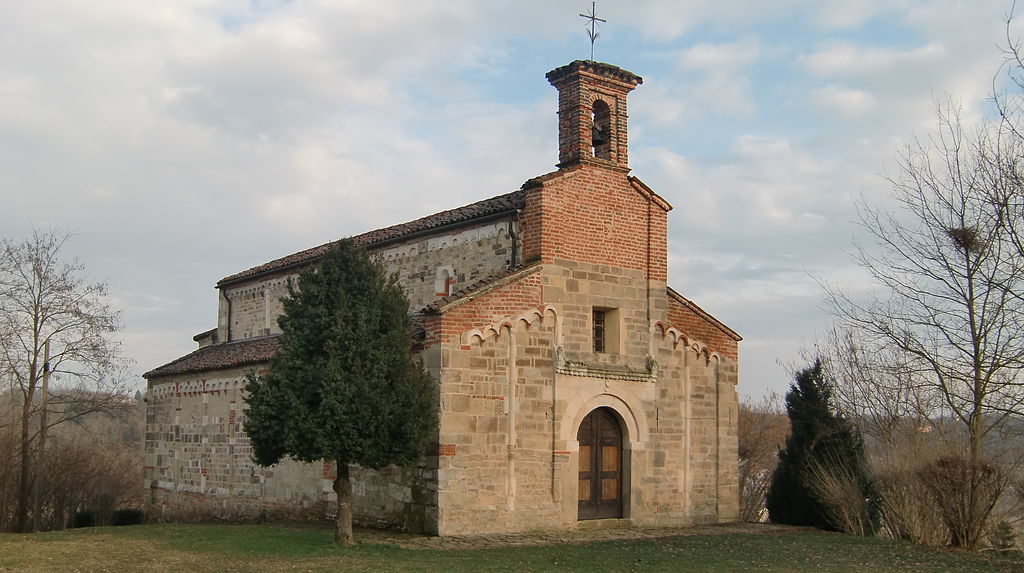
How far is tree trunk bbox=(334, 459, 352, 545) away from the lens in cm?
1442

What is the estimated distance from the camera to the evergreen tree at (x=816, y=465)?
1938 centimetres

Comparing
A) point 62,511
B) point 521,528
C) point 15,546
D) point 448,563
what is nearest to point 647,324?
point 521,528

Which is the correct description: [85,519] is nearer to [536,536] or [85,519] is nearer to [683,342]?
[536,536]

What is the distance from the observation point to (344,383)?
1408cm

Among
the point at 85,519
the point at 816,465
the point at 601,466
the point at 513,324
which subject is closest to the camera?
the point at 513,324

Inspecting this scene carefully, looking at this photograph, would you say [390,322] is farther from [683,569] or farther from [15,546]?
[15,546]

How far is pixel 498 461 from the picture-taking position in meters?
16.3

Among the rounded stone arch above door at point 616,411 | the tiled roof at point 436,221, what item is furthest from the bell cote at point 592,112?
the rounded stone arch above door at point 616,411

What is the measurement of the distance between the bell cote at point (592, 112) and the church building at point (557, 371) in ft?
0.11

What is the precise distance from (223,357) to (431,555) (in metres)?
12.1

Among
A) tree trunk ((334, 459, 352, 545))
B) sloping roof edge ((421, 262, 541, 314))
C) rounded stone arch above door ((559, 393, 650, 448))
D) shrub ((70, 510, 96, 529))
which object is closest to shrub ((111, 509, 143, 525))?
shrub ((70, 510, 96, 529))

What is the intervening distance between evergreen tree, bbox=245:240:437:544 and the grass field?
1.47 meters

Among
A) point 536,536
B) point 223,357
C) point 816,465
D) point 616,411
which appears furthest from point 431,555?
point 223,357

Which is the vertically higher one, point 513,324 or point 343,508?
point 513,324
